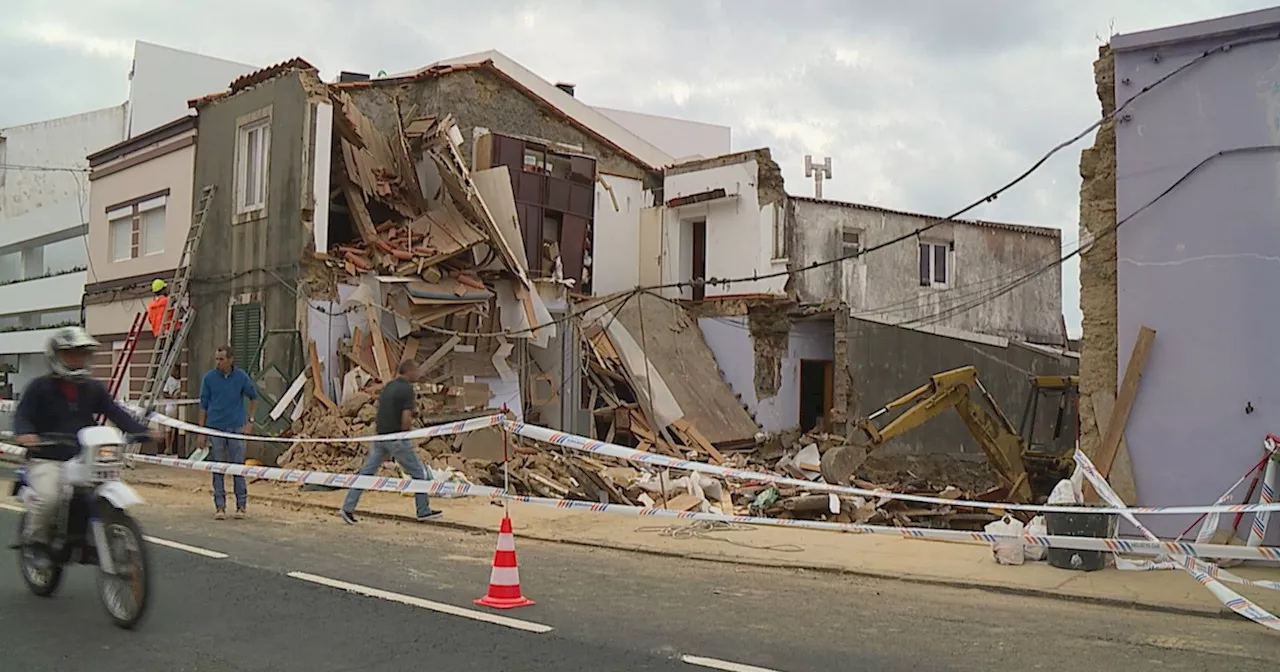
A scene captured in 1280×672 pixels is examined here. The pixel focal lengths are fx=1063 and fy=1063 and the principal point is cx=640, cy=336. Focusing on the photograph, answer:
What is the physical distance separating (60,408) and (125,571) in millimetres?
1401

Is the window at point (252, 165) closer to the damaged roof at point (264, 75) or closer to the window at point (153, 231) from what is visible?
the damaged roof at point (264, 75)

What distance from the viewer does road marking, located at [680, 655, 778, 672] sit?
5.54 meters

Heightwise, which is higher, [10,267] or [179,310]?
[10,267]

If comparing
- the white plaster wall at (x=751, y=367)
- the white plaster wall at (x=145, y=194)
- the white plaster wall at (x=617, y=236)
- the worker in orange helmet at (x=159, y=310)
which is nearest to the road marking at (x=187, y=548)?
the worker in orange helmet at (x=159, y=310)

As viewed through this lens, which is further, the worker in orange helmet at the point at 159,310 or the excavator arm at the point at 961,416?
the worker in orange helmet at the point at 159,310

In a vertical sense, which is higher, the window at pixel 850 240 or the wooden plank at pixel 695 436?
the window at pixel 850 240

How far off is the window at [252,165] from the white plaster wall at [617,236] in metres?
9.15

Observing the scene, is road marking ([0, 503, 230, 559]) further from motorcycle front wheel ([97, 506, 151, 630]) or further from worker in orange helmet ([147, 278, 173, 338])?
worker in orange helmet ([147, 278, 173, 338])

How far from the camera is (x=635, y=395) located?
21.6 m

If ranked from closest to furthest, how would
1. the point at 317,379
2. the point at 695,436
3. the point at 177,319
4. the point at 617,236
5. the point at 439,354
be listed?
the point at 317,379 → the point at 439,354 → the point at 177,319 → the point at 695,436 → the point at 617,236

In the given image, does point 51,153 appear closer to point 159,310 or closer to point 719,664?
point 159,310

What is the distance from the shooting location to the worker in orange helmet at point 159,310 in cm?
2017

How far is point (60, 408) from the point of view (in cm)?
677

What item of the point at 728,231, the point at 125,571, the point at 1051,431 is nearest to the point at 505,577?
the point at 125,571
